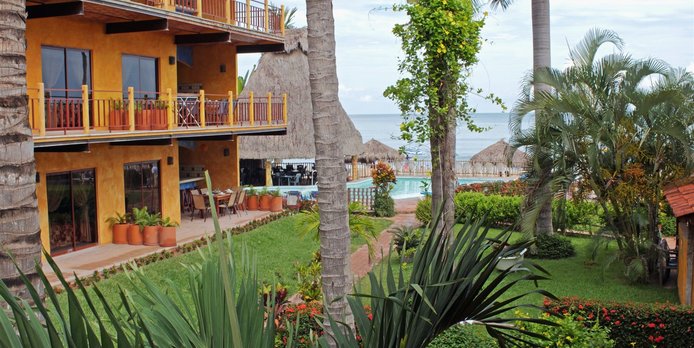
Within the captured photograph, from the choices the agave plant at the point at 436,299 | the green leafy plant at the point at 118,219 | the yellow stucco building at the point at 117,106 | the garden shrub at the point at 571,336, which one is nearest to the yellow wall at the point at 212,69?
the yellow stucco building at the point at 117,106

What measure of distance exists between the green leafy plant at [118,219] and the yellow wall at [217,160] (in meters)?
6.67

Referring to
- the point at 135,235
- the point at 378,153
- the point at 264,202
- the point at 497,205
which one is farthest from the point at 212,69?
the point at 378,153

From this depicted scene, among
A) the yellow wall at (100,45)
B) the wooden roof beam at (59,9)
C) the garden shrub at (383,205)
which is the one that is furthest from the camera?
the garden shrub at (383,205)

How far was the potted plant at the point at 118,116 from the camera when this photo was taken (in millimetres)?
16812

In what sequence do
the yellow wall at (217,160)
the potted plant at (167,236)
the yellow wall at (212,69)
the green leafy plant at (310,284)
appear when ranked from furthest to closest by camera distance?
the yellow wall at (217,160) → the yellow wall at (212,69) → the potted plant at (167,236) → the green leafy plant at (310,284)

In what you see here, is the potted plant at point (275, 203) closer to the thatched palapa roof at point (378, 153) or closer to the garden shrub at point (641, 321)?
the garden shrub at point (641, 321)

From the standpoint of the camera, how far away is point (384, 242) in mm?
21219

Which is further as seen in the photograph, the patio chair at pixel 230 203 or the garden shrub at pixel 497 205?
the garden shrub at pixel 497 205

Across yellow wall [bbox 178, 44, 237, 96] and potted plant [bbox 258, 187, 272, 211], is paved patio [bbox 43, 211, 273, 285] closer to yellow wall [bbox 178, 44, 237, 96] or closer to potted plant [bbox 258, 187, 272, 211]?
potted plant [bbox 258, 187, 272, 211]

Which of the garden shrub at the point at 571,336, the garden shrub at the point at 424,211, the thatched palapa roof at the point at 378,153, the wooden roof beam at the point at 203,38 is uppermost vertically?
the wooden roof beam at the point at 203,38

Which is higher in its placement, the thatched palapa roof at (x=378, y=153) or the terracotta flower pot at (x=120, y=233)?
the thatched palapa roof at (x=378, y=153)

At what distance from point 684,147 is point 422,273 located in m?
12.2

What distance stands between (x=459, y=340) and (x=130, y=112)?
993cm

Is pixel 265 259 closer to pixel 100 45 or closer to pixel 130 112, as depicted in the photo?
pixel 130 112
